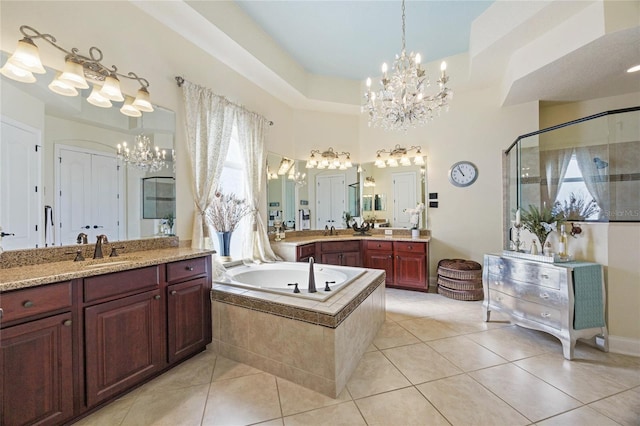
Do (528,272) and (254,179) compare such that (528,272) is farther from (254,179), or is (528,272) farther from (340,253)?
(254,179)

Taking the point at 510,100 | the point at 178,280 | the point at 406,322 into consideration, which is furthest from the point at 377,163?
the point at 178,280

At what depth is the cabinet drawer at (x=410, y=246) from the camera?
386 cm

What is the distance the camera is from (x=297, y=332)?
182 cm

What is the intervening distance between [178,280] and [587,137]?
13.9 feet

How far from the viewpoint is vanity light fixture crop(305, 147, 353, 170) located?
14.8 ft

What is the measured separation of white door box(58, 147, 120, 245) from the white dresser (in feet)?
12.4

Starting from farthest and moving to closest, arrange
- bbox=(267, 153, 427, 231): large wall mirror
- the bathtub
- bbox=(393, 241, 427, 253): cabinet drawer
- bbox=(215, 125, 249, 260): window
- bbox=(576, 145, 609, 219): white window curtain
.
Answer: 1. bbox=(267, 153, 427, 231): large wall mirror
2. bbox=(393, 241, 427, 253): cabinet drawer
3. bbox=(215, 125, 249, 260): window
4. the bathtub
5. bbox=(576, 145, 609, 219): white window curtain

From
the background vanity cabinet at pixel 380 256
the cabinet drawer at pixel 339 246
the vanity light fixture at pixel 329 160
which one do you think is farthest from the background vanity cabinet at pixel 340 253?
the vanity light fixture at pixel 329 160

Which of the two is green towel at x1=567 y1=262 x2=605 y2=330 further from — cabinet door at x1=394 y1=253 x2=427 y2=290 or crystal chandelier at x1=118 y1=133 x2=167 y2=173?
crystal chandelier at x1=118 y1=133 x2=167 y2=173

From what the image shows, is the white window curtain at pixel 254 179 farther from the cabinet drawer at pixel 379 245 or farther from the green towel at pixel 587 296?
the green towel at pixel 587 296

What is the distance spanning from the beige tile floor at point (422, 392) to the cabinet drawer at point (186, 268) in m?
0.72

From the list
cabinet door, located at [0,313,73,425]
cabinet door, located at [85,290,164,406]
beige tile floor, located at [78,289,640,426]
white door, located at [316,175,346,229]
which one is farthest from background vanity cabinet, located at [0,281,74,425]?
white door, located at [316,175,346,229]

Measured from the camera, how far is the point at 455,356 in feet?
7.16

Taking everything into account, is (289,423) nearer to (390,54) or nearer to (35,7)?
(35,7)
